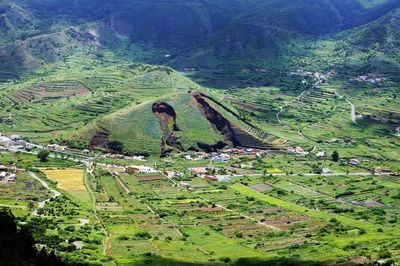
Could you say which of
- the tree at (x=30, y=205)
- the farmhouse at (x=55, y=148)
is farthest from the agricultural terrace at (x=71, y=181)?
the farmhouse at (x=55, y=148)

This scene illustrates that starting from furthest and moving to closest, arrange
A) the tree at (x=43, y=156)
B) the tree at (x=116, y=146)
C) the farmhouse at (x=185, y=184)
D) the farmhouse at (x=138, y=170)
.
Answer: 1. the tree at (x=116, y=146)
2. the tree at (x=43, y=156)
3. the farmhouse at (x=138, y=170)
4. the farmhouse at (x=185, y=184)

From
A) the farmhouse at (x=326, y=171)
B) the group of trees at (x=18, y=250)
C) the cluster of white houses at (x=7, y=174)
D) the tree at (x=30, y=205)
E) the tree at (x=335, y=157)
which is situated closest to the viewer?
the group of trees at (x=18, y=250)

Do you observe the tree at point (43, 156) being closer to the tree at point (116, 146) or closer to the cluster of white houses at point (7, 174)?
the cluster of white houses at point (7, 174)

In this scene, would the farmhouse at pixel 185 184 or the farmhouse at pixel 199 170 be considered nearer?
the farmhouse at pixel 185 184

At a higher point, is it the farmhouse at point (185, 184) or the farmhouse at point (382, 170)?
the farmhouse at point (185, 184)

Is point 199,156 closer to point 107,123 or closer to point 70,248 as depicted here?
point 107,123

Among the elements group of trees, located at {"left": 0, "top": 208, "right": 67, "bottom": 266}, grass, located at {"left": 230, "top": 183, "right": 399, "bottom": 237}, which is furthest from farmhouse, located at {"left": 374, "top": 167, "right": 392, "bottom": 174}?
group of trees, located at {"left": 0, "top": 208, "right": 67, "bottom": 266}

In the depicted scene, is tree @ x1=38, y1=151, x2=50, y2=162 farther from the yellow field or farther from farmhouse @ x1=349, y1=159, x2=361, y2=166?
farmhouse @ x1=349, y1=159, x2=361, y2=166

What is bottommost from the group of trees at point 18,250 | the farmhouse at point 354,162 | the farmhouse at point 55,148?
the farmhouse at point 354,162

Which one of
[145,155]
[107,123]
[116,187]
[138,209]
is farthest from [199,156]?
[138,209]

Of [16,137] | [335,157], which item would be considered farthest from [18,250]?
[335,157]
